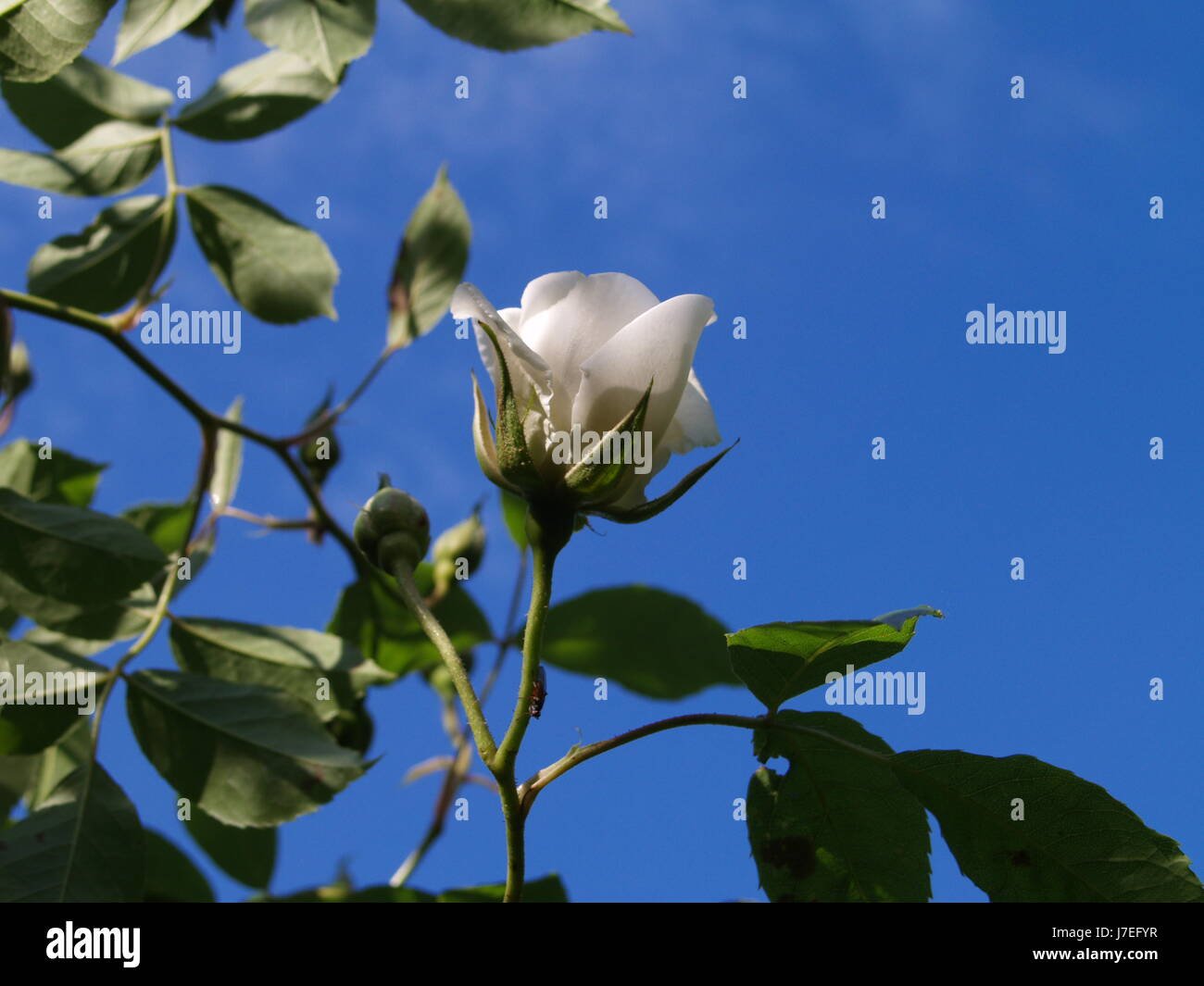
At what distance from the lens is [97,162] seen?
4.42ft

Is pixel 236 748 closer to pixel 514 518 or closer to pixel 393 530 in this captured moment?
pixel 393 530

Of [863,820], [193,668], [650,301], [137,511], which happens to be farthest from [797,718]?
[137,511]

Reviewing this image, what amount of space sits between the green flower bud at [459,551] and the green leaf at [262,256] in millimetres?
366

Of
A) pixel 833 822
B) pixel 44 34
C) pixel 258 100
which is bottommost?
pixel 833 822

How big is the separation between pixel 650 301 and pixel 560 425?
0.12 m

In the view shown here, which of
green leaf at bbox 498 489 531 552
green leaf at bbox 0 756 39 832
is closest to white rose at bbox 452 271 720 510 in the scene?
green leaf at bbox 498 489 531 552

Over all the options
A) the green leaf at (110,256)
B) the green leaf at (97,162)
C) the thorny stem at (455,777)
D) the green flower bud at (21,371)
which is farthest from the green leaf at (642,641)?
the green flower bud at (21,371)

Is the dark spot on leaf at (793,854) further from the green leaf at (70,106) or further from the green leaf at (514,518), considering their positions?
the green leaf at (70,106)

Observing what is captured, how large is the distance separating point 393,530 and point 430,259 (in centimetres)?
67

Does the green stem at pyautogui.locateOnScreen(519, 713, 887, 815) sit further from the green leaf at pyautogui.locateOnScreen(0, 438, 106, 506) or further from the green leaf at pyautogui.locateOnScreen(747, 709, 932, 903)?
the green leaf at pyautogui.locateOnScreen(0, 438, 106, 506)

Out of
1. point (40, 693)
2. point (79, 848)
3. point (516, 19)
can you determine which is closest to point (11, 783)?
point (40, 693)

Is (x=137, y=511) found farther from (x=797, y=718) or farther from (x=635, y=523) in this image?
(x=797, y=718)
